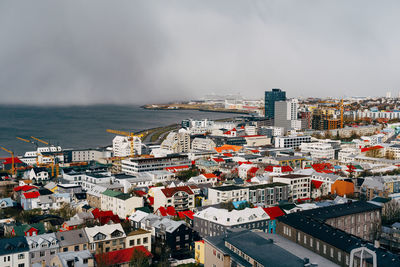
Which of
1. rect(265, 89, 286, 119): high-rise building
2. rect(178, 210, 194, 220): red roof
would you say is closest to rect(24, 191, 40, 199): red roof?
rect(178, 210, 194, 220): red roof

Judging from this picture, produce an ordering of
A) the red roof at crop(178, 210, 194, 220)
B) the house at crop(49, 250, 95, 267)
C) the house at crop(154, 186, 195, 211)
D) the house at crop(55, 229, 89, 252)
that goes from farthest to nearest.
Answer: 1. the house at crop(154, 186, 195, 211)
2. the red roof at crop(178, 210, 194, 220)
3. the house at crop(55, 229, 89, 252)
4. the house at crop(49, 250, 95, 267)

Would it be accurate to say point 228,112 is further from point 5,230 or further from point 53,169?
point 5,230

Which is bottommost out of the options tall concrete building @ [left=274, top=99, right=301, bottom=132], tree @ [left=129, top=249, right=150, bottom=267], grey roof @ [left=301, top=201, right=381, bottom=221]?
tree @ [left=129, top=249, right=150, bottom=267]

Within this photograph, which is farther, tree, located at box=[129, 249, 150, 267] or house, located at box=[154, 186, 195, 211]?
house, located at box=[154, 186, 195, 211]

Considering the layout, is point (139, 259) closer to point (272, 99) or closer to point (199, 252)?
point (199, 252)

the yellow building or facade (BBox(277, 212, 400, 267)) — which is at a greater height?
facade (BBox(277, 212, 400, 267))

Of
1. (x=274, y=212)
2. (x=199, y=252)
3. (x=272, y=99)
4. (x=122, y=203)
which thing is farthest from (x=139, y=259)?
(x=272, y=99)

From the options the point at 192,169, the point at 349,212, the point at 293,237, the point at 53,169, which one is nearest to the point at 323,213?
the point at 349,212

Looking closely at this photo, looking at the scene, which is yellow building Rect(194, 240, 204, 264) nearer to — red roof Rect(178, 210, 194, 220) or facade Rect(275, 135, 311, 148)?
red roof Rect(178, 210, 194, 220)
